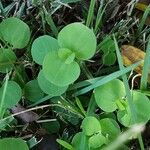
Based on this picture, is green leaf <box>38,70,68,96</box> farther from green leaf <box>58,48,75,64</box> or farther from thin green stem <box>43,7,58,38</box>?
thin green stem <box>43,7,58,38</box>

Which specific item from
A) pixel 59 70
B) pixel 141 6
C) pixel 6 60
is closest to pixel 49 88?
pixel 59 70

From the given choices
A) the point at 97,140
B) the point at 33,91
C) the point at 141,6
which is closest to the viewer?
the point at 97,140

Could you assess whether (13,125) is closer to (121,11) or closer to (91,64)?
(91,64)

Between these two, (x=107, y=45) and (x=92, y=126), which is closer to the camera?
(x=92, y=126)

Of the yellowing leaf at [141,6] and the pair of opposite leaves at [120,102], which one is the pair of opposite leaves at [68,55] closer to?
the pair of opposite leaves at [120,102]

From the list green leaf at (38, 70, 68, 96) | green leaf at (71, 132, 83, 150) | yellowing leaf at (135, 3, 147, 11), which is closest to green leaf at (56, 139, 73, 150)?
green leaf at (71, 132, 83, 150)

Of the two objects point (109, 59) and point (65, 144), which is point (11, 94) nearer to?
point (65, 144)

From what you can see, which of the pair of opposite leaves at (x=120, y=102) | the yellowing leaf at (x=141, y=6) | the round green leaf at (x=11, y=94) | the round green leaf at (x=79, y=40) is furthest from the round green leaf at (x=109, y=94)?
the yellowing leaf at (x=141, y=6)
